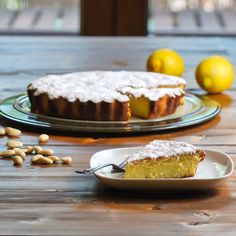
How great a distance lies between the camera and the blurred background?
3.70 metres

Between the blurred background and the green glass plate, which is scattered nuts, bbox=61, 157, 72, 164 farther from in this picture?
the blurred background

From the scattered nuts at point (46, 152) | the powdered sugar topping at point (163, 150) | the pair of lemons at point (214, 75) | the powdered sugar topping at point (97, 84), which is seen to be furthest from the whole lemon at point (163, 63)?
the powdered sugar topping at point (163, 150)

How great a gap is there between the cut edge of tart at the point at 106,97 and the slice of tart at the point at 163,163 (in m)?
0.42

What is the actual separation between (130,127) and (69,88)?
215mm

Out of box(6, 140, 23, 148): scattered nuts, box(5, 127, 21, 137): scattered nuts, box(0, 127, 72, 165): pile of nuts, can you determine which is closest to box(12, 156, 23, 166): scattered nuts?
box(0, 127, 72, 165): pile of nuts

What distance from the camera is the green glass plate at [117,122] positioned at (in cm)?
156

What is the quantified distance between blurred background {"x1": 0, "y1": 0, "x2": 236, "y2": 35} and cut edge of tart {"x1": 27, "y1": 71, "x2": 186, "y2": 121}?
197 centimetres

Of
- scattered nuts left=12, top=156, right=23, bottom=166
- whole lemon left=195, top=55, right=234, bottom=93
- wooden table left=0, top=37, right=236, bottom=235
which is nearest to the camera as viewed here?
wooden table left=0, top=37, right=236, bottom=235

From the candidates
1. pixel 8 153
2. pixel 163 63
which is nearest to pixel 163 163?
pixel 8 153

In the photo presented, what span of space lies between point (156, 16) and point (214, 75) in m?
1.88

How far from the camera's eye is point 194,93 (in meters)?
1.94

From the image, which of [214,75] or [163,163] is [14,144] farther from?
[214,75]

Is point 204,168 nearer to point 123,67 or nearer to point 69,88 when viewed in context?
point 69,88

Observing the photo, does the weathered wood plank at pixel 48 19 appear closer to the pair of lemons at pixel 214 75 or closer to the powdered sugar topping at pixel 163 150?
the pair of lemons at pixel 214 75
